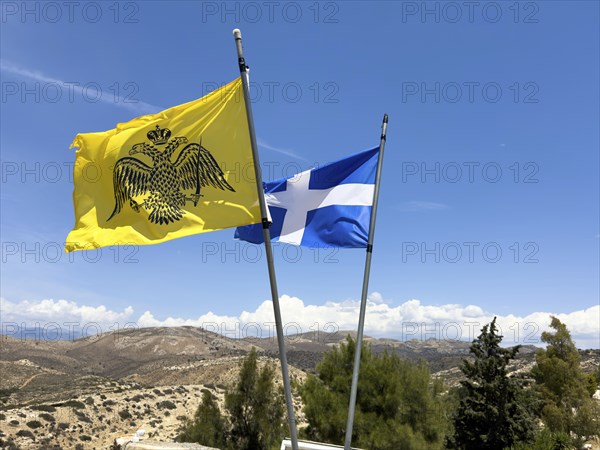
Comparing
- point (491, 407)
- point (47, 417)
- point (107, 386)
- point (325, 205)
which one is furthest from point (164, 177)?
point (107, 386)

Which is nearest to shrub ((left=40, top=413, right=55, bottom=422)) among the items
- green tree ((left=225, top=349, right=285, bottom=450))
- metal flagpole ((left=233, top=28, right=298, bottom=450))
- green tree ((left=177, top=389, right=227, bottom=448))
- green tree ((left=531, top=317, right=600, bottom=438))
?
green tree ((left=177, top=389, right=227, bottom=448))

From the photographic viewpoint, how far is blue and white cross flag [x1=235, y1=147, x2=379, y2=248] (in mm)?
7301

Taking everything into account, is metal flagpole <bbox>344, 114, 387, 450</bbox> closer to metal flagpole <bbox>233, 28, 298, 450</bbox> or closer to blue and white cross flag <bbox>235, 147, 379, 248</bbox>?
blue and white cross flag <bbox>235, 147, 379, 248</bbox>

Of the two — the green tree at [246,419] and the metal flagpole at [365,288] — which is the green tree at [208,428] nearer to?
the green tree at [246,419]

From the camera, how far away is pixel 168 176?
6.56 meters

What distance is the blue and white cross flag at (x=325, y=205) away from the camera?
24.0 ft

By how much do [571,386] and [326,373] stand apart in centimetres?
2000

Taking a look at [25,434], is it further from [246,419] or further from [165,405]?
[246,419]

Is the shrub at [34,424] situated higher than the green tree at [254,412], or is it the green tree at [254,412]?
the green tree at [254,412]

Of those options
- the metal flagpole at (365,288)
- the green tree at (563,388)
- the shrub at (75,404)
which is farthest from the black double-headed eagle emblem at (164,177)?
the shrub at (75,404)

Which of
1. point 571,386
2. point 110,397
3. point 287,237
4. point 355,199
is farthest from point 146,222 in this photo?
point 110,397

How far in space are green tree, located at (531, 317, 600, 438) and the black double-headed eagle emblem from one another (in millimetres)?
29583

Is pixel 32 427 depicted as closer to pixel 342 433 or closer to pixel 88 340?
pixel 342 433

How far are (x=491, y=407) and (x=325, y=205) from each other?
16.8 meters
